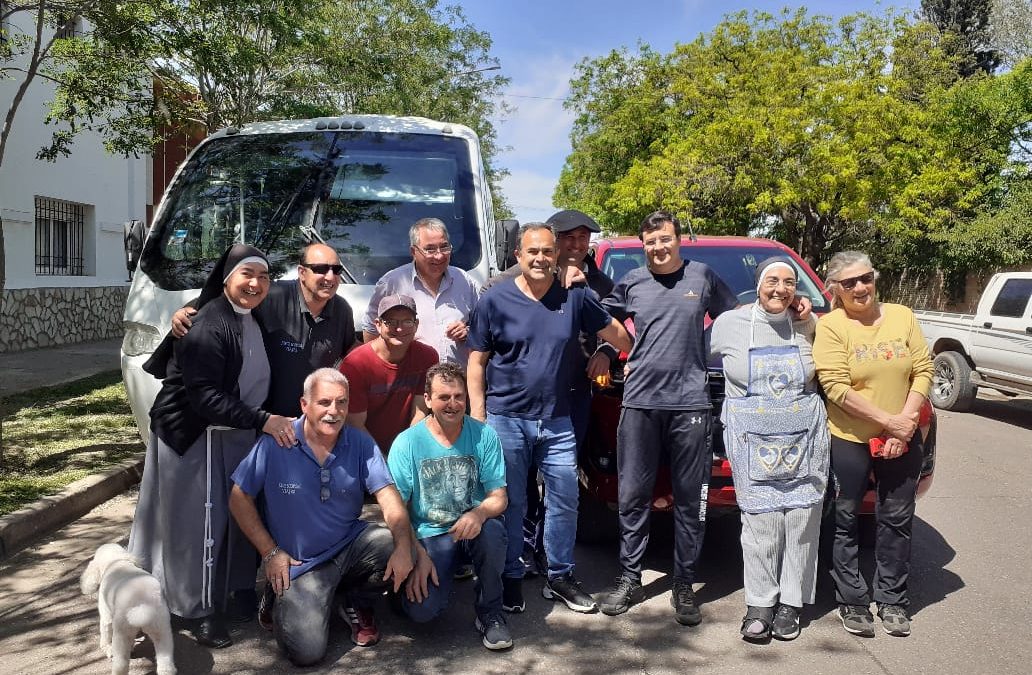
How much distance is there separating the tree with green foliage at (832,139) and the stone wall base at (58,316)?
52.1 ft

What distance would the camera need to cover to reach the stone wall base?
13406 millimetres

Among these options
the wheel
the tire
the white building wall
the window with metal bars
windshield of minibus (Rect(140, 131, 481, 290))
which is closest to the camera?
the tire

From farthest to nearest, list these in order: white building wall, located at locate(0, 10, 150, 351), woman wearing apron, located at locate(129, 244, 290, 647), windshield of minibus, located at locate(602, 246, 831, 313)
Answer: white building wall, located at locate(0, 10, 150, 351), windshield of minibus, located at locate(602, 246, 831, 313), woman wearing apron, located at locate(129, 244, 290, 647)

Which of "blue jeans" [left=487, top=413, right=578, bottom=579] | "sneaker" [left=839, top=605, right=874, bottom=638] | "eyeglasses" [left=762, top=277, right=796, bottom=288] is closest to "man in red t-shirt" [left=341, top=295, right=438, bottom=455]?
"blue jeans" [left=487, top=413, right=578, bottom=579]

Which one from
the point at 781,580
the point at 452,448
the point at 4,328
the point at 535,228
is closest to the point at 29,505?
the point at 452,448

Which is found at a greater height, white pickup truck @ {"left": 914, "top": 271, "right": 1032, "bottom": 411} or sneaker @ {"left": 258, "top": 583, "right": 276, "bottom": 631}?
white pickup truck @ {"left": 914, "top": 271, "right": 1032, "bottom": 411}

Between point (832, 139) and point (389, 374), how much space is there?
2251cm

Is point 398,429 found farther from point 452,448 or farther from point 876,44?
point 876,44

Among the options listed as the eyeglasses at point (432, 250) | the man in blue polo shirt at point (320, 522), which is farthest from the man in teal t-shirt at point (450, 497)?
the eyeglasses at point (432, 250)

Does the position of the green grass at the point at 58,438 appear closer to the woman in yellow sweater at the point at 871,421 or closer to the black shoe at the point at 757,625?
the black shoe at the point at 757,625

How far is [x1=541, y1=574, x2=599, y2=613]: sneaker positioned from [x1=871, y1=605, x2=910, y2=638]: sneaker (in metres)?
1.31

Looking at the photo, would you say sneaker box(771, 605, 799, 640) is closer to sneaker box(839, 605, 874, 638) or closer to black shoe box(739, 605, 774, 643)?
black shoe box(739, 605, 774, 643)

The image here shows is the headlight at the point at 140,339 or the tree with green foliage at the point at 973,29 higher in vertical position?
the tree with green foliage at the point at 973,29

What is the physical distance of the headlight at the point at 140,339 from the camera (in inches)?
199
